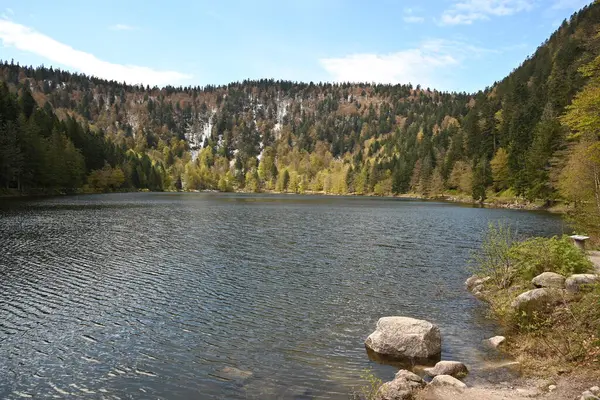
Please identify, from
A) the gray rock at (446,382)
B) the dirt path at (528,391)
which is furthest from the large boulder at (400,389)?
the gray rock at (446,382)

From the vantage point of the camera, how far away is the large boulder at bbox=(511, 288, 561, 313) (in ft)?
59.1

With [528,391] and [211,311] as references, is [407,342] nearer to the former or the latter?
[528,391]

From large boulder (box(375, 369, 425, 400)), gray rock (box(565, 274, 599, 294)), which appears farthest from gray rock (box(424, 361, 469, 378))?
gray rock (box(565, 274, 599, 294))

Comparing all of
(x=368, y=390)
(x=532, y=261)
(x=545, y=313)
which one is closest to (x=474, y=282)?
(x=532, y=261)

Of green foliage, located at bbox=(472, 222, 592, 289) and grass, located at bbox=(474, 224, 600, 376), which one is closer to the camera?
grass, located at bbox=(474, 224, 600, 376)

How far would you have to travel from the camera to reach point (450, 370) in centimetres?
1366

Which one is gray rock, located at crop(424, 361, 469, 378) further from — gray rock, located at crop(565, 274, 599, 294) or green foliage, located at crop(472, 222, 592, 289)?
green foliage, located at crop(472, 222, 592, 289)

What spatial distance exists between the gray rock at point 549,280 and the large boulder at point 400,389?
37.9 feet

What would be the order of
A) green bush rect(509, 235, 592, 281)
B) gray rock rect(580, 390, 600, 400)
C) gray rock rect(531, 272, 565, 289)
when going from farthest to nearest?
green bush rect(509, 235, 592, 281) → gray rock rect(531, 272, 565, 289) → gray rock rect(580, 390, 600, 400)

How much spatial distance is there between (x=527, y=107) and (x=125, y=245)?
120 m

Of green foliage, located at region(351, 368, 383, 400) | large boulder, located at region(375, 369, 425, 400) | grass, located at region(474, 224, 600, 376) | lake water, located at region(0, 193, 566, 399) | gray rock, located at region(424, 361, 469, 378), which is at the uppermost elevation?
grass, located at region(474, 224, 600, 376)

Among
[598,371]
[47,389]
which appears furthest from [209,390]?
[598,371]

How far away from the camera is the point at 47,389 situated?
492 inches

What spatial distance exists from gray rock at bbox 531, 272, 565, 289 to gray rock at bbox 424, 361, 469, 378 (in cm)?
882
